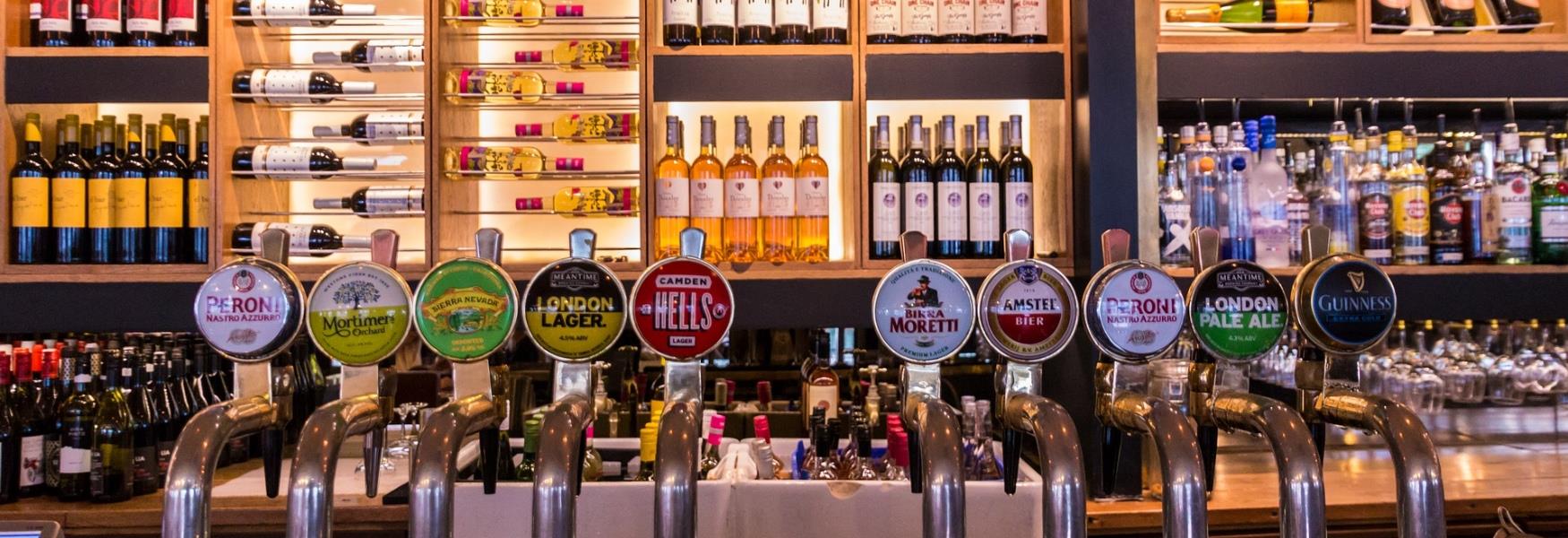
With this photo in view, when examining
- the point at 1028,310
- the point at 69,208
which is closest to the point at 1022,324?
the point at 1028,310

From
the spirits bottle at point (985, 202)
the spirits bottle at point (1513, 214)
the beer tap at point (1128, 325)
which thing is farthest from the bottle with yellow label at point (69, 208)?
the spirits bottle at point (1513, 214)

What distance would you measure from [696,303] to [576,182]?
1.97 m

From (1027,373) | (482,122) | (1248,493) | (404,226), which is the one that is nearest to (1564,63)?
(1248,493)

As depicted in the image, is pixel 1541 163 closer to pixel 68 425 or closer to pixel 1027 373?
pixel 1027 373

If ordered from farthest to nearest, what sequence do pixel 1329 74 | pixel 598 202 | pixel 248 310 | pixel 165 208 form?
pixel 598 202 < pixel 165 208 < pixel 1329 74 < pixel 248 310

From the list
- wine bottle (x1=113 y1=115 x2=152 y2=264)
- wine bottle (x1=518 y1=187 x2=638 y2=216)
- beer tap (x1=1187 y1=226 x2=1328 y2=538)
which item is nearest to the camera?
beer tap (x1=1187 y1=226 x2=1328 y2=538)

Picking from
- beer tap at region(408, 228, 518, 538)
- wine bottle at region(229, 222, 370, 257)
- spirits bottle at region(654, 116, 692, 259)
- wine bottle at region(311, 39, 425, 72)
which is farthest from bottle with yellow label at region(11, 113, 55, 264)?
beer tap at region(408, 228, 518, 538)

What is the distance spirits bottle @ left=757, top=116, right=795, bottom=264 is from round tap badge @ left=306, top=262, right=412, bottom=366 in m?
1.52

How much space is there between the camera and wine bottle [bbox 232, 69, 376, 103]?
2580 millimetres

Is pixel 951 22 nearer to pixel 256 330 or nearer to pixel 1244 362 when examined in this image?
pixel 1244 362

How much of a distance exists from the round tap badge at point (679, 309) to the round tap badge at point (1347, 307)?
1.79 feet

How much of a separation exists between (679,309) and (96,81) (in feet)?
7.02

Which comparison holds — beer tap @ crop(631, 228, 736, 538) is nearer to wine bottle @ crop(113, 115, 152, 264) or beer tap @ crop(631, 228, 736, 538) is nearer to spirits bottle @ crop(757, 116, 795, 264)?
spirits bottle @ crop(757, 116, 795, 264)

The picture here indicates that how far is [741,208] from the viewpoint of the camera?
2.54 m
